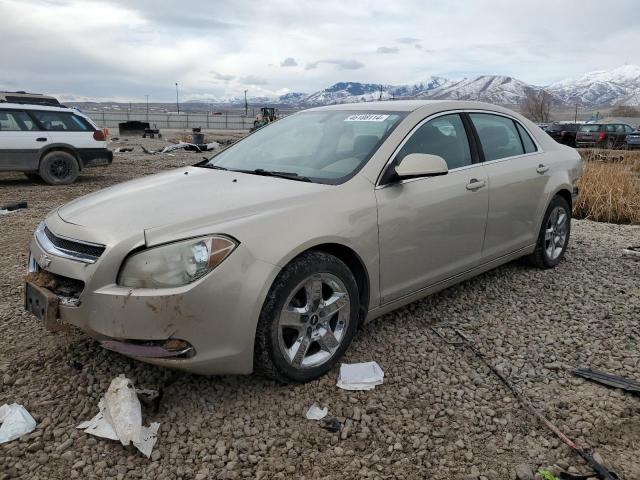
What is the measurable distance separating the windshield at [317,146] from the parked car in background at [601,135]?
21564 mm

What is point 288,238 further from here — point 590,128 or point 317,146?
point 590,128

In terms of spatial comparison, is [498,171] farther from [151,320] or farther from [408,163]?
[151,320]

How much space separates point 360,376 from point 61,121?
9.97 m

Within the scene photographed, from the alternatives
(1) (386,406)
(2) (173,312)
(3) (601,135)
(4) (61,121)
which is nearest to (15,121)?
(4) (61,121)

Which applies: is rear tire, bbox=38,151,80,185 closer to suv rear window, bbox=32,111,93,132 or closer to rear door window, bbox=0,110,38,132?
suv rear window, bbox=32,111,93,132

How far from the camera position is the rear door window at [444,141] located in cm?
350

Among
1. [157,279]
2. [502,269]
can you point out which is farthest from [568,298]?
[157,279]

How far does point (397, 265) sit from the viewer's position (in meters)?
3.26

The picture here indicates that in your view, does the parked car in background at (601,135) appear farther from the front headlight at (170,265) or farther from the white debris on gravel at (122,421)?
the white debris on gravel at (122,421)

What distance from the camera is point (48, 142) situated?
10508 mm

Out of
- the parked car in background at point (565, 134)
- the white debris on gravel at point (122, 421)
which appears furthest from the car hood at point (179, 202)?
the parked car in background at point (565, 134)

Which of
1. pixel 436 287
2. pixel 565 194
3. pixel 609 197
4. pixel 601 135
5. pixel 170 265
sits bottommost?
pixel 436 287

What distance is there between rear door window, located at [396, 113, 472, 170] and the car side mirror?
0.18 meters

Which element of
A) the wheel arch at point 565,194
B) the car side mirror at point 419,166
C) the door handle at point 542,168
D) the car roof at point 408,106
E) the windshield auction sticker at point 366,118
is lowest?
the wheel arch at point 565,194
